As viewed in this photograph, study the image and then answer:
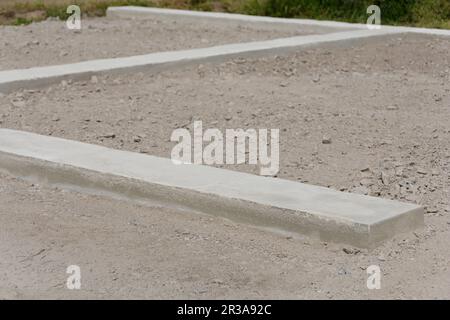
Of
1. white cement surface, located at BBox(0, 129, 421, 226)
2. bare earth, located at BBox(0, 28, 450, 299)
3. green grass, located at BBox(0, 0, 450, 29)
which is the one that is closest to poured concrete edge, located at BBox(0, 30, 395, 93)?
bare earth, located at BBox(0, 28, 450, 299)

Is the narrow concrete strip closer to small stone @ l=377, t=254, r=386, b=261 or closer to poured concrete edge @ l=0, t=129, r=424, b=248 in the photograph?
poured concrete edge @ l=0, t=129, r=424, b=248

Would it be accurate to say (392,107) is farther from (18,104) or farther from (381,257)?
(381,257)

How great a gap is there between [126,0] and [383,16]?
3681 mm

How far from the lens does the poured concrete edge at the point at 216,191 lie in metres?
4.36

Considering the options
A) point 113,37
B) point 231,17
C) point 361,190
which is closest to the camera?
point 361,190

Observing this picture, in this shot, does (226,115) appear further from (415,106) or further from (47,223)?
(47,223)

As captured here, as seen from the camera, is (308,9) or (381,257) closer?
(381,257)

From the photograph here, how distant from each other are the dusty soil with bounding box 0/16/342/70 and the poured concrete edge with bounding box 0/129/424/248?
3783 mm

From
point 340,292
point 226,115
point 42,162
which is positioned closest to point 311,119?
point 226,115

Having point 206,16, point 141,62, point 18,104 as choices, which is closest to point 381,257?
point 18,104

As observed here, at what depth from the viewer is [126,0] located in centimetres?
1410

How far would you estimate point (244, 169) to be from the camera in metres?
5.54

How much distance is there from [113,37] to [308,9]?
330 centimetres

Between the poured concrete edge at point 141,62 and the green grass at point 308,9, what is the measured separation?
2684mm
